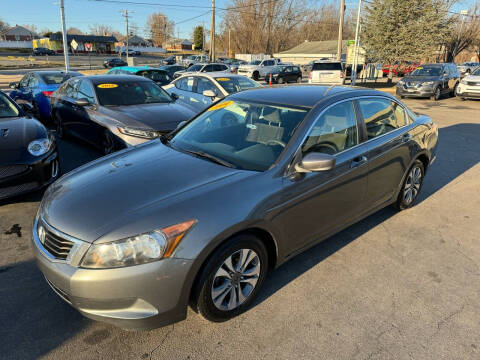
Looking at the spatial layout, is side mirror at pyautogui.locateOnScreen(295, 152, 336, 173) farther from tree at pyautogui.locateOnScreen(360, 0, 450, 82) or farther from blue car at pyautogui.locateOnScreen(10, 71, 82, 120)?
tree at pyautogui.locateOnScreen(360, 0, 450, 82)

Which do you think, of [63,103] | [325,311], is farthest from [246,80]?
[325,311]

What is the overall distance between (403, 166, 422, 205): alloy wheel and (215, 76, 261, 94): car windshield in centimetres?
553

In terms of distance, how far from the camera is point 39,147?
185 inches

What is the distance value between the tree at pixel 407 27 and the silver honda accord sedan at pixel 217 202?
2274cm

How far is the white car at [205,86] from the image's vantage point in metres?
9.07

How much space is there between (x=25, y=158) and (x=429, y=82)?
1763cm

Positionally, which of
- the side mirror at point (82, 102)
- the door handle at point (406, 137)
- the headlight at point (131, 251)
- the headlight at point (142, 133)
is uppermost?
the side mirror at point (82, 102)

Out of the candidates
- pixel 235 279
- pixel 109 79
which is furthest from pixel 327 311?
pixel 109 79

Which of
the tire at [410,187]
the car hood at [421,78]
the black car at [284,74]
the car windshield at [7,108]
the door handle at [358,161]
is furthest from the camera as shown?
the black car at [284,74]

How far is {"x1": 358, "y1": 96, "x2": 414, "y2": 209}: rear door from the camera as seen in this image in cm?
370

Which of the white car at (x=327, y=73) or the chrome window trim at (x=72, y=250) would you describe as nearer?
the chrome window trim at (x=72, y=250)

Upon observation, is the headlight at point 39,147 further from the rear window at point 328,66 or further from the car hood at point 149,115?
the rear window at point 328,66

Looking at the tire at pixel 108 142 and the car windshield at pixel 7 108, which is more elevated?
the car windshield at pixel 7 108

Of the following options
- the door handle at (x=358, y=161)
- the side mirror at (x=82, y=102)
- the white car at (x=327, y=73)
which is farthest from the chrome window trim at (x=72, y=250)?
the white car at (x=327, y=73)
